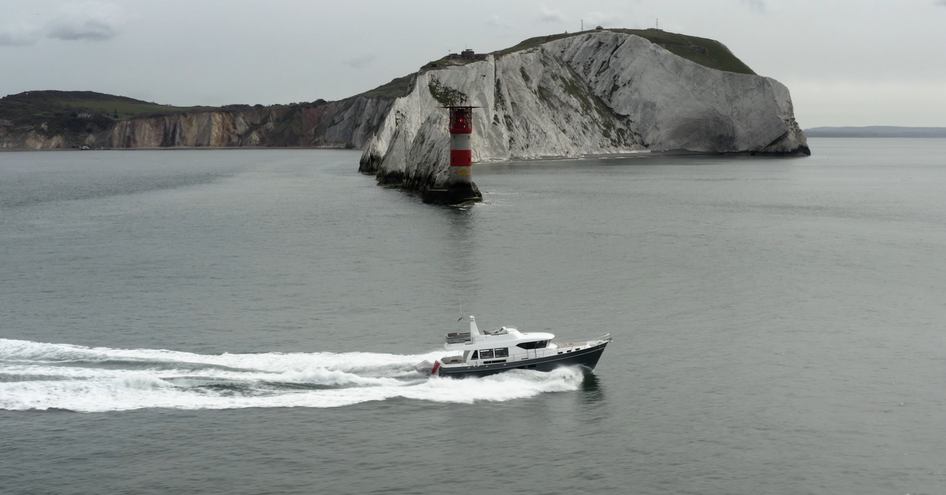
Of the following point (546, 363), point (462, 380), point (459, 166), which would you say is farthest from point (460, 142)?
point (462, 380)

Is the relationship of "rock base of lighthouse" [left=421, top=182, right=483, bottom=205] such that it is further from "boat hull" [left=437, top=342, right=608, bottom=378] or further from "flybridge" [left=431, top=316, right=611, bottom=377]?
"boat hull" [left=437, top=342, right=608, bottom=378]

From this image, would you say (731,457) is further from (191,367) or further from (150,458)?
(191,367)

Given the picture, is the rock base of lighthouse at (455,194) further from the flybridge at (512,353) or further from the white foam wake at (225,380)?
the flybridge at (512,353)

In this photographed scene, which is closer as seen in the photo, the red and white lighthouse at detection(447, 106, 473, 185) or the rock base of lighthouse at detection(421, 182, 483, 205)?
the red and white lighthouse at detection(447, 106, 473, 185)

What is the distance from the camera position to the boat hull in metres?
37.8

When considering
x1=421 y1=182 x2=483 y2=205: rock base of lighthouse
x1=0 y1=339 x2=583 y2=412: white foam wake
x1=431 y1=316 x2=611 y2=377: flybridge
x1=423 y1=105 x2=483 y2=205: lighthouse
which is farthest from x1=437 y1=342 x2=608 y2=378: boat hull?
x1=421 y1=182 x2=483 y2=205: rock base of lighthouse

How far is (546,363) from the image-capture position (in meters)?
38.3

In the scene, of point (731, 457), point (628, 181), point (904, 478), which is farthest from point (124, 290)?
point (628, 181)

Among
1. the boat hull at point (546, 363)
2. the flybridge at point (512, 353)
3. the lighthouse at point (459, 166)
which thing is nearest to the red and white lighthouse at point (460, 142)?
the lighthouse at point (459, 166)

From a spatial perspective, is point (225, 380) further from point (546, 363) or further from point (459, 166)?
point (459, 166)

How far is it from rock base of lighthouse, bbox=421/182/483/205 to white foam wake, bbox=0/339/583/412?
6520 cm

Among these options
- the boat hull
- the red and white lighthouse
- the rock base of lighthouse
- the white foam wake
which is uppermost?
the red and white lighthouse

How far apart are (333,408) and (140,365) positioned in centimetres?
944

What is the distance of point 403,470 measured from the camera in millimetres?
29000
